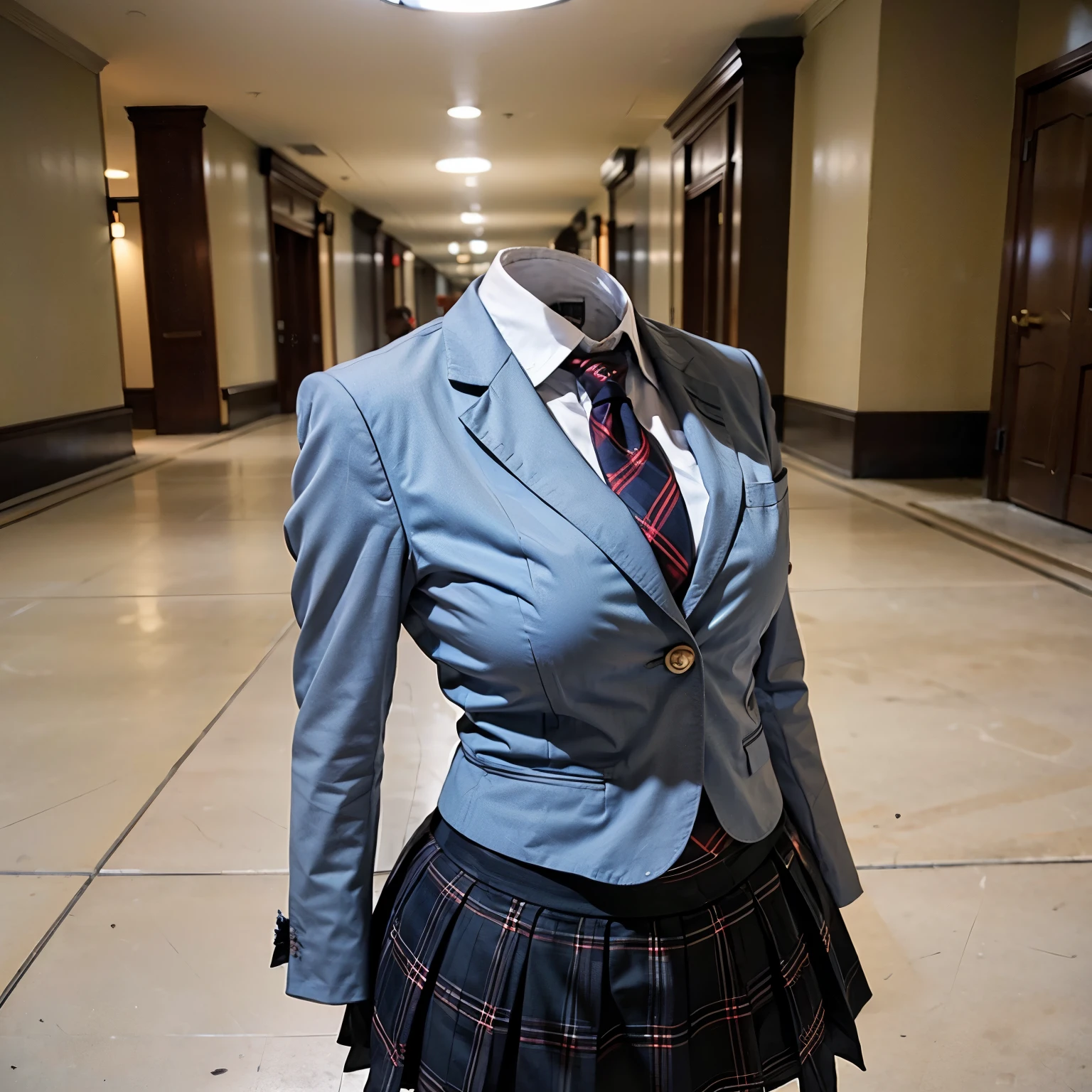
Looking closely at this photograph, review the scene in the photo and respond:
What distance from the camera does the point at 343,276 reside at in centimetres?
1612

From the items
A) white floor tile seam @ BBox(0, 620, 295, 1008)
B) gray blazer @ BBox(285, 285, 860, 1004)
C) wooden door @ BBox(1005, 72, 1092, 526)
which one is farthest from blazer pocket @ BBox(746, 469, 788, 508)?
wooden door @ BBox(1005, 72, 1092, 526)

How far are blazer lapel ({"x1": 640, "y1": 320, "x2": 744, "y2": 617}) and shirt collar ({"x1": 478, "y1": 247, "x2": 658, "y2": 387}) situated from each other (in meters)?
0.02

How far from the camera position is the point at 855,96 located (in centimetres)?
634

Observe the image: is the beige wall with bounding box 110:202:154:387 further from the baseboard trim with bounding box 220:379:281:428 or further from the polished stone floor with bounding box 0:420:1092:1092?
the polished stone floor with bounding box 0:420:1092:1092

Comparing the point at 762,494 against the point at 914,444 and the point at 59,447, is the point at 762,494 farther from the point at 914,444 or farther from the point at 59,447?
the point at 59,447

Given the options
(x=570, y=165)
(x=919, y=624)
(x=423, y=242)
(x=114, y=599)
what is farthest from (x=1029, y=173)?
(x=423, y=242)

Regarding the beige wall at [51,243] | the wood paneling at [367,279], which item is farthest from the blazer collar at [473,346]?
the wood paneling at [367,279]

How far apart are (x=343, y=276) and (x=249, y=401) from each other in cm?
572

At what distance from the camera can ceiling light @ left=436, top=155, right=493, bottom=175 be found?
11844 mm

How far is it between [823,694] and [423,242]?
20989mm

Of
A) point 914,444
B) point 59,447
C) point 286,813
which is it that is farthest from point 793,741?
point 59,447

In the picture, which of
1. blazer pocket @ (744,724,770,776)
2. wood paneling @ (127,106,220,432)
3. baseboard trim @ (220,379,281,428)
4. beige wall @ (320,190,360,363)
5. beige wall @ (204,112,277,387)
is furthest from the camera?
beige wall @ (320,190,360,363)

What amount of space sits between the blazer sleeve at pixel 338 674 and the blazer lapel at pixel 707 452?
25 centimetres

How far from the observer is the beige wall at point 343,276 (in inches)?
598
